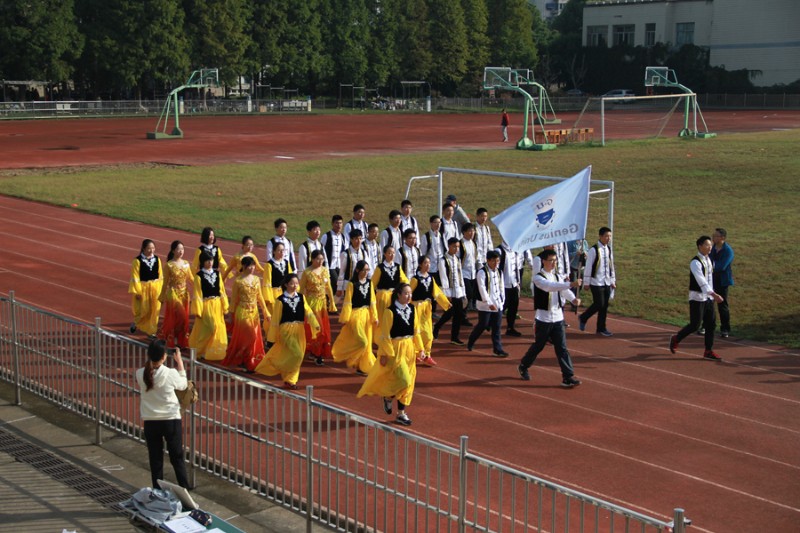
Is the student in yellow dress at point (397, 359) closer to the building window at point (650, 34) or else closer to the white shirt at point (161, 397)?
the white shirt at point (161, 397)

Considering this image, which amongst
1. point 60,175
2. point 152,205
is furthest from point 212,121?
point 152,205

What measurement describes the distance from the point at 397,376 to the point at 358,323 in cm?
194

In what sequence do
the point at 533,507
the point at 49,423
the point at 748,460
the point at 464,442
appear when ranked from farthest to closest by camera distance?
the point at 49,423 < the point at 748,460 < the point at 533,507 < the point at 464,442

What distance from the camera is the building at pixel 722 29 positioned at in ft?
284

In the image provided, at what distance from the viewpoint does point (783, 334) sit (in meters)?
15.0

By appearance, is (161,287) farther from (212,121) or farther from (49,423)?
(212,121)

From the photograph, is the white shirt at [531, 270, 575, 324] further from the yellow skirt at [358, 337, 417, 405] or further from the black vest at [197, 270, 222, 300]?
the black vest at [197, 270, 222, 300]

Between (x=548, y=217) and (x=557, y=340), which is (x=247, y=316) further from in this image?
(x=548, y=217)

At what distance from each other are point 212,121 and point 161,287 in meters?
52.8

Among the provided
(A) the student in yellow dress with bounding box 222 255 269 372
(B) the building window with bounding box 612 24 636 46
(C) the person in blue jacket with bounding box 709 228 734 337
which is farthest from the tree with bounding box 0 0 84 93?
(C) the person in blue jacket with bounding box 709 228 734 337

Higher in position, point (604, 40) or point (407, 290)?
point (604, 40)

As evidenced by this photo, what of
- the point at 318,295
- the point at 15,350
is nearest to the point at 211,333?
the point at 318,295

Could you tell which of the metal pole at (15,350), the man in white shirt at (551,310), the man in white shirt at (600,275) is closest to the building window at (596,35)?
the man in white shirt at (600,275)

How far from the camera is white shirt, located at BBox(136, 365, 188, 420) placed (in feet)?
28.0
